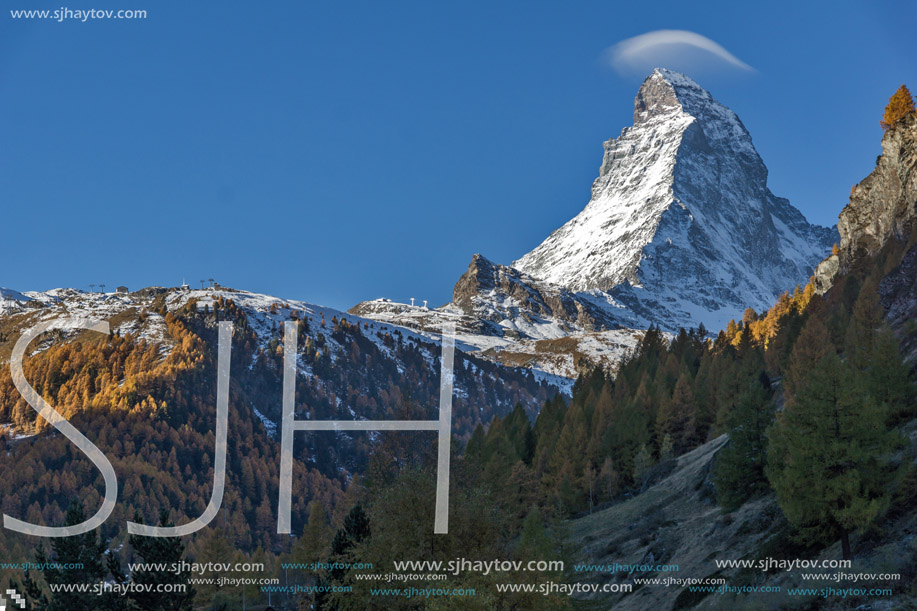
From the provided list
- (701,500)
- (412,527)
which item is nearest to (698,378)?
(701,500)

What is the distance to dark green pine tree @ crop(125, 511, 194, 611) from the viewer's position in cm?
4834

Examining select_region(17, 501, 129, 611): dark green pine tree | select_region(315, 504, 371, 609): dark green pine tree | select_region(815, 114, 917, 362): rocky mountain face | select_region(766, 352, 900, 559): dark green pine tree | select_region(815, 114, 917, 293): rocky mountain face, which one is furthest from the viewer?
select_region(815, 114, 917, 293): rocky mountain face

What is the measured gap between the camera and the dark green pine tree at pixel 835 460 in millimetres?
33594

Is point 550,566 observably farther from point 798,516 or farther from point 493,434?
point 493,434

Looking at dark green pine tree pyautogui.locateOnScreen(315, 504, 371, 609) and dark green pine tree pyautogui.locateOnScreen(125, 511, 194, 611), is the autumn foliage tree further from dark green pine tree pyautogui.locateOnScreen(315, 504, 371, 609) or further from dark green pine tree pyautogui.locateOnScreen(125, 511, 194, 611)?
dark green pine tree pyautogui.locateOnScreen(125, 511, 194, 611)

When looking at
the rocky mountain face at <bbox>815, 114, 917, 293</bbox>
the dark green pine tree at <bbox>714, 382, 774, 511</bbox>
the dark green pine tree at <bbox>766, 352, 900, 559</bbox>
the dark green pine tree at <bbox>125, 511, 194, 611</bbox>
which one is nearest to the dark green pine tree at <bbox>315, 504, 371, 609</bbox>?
the dark green pine tree at <bbox>125, 511, 194, 611</bbox>

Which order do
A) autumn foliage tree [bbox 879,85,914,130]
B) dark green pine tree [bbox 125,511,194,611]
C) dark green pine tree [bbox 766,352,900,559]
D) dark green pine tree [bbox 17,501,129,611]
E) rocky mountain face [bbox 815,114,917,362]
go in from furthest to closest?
autumn foliage tree [bbox 879,85,914,130]
rocky mountain face [bbox 815,114,917,362]
dark green pine tree [bbox 125,511,194,611]
dark green pine tree [bbox 17,501,129,611]
dark green pine tree [bbox 766,352,900,559]

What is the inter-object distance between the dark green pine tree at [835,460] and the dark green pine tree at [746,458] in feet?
42.6

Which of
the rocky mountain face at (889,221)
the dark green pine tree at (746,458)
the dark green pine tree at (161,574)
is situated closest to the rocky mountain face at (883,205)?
the rocky mountain face at (889,221)

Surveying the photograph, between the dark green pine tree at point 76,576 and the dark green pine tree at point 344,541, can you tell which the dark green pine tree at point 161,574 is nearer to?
the dark green pine tree at point 76,576

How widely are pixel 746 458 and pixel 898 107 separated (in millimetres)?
75463

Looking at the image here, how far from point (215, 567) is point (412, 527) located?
44.6 metres

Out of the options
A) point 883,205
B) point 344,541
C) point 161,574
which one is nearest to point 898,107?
point 883,205

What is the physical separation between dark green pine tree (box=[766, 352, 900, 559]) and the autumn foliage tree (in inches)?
3211
